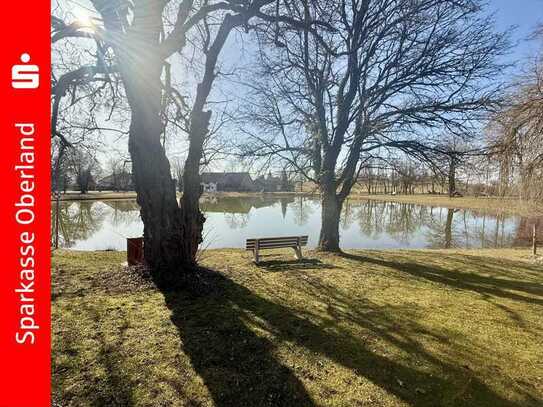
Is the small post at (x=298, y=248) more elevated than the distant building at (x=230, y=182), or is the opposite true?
the distant building at (x=230, y=182)

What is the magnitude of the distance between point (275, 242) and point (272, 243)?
0.34ft

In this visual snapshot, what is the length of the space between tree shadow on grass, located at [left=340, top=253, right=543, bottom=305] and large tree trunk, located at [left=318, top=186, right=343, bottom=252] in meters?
0.84

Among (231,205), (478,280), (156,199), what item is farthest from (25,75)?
(231,205)

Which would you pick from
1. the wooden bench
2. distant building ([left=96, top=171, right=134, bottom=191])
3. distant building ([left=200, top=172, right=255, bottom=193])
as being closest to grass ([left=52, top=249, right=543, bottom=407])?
the wooden bench

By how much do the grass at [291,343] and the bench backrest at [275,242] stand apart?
1.75m

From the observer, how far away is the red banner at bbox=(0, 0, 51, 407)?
2.47 meters

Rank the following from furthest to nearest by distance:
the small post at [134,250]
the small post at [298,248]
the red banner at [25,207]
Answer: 1. the small post at [298,248]
2. the small post at [134,250]
3. the red banner at [25,207]

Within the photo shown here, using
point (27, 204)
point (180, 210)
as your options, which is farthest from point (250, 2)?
point (27, 204)

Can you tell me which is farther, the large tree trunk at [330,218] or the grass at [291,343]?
the large tree trunk at [330,218]

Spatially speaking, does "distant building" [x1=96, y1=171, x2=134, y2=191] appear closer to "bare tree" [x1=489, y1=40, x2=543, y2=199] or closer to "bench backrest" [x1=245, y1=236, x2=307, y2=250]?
"bench backrest" [x1=245, y1=236, x2=307, y2=250]

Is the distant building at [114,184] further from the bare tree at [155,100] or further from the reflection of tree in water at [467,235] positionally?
the bare tree at [155,100]

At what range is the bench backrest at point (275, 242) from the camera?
777 cm

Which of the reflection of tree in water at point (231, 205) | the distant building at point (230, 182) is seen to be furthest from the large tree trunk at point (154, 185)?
the distant building at point (230, 182)

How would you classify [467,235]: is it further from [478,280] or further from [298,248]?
[298,248]
